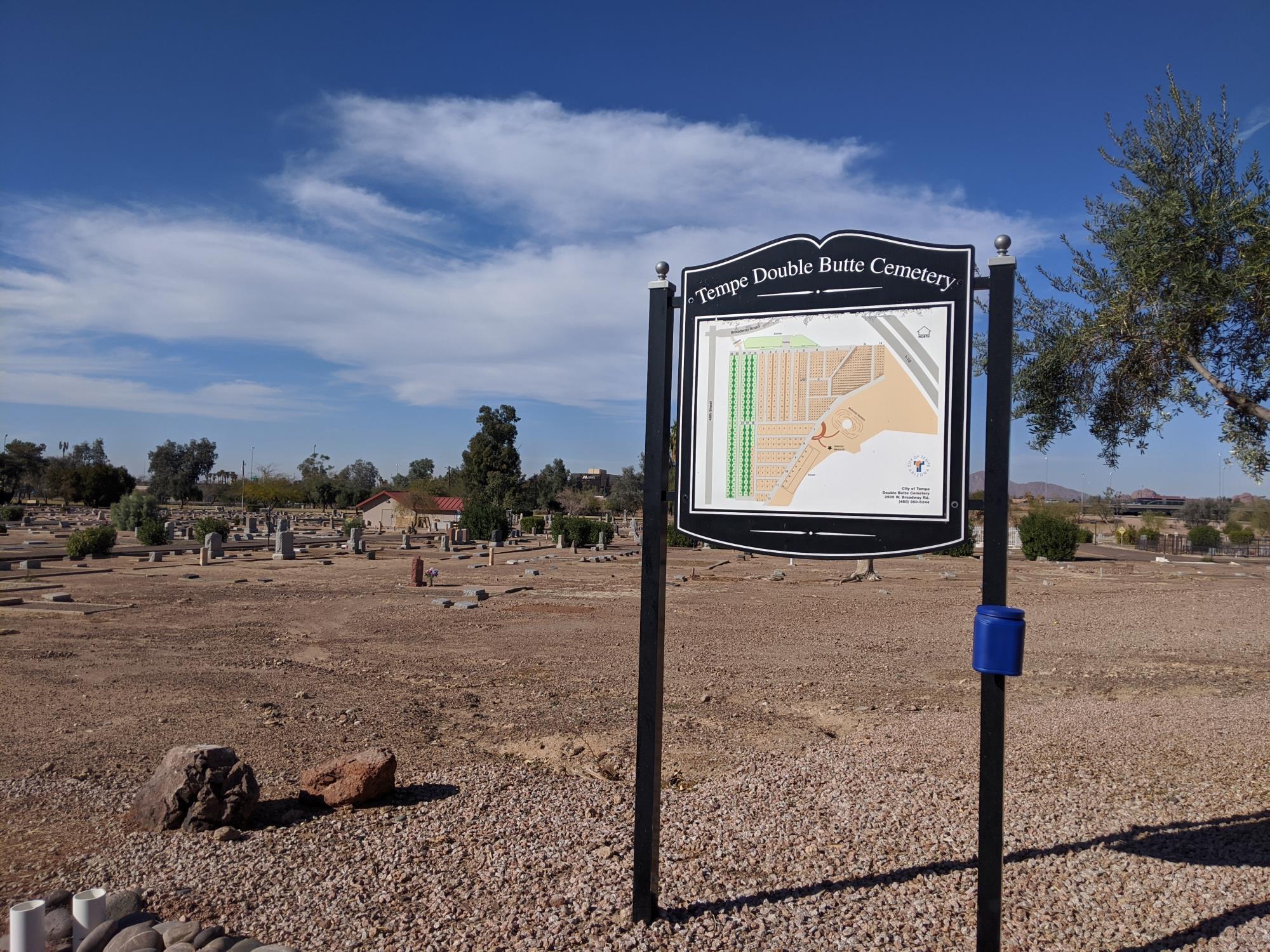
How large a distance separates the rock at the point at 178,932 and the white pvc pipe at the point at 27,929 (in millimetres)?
431

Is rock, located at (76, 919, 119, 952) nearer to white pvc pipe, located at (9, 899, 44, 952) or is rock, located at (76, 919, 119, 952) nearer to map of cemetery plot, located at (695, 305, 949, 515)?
white pvc pipe, located at (9, 899, 44, 952)

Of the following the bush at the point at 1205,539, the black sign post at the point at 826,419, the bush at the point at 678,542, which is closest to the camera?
the black sign post at the point at 826,419

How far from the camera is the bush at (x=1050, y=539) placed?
37.5m

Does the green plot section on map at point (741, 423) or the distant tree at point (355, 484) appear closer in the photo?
the green plot section on map at point (741, 423)

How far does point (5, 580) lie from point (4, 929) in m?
22.5

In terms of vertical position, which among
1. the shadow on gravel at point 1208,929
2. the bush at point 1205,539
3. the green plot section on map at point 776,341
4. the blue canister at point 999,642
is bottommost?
the shadow on gravel at point 1208,929

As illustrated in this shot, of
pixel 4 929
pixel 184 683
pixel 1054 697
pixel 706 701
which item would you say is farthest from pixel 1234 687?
pixel 184 683

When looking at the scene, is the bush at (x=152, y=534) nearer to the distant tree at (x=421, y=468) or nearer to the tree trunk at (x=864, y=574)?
the tree trunk at (x=864, y=574)

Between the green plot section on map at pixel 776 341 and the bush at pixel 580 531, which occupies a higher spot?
the green plot section on map at pixel 776 341

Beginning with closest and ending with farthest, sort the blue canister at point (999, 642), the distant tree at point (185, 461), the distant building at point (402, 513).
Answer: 1. the blue canister at point (999, 642)
2. the distant building at point (402, 513)
3. the distant tree at point (185, 461)

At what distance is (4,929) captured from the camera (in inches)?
156

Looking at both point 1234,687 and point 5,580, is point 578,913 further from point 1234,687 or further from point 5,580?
point 5,580

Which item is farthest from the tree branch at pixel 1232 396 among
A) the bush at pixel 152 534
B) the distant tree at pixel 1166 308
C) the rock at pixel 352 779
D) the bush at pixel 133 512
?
the bush at pixel 133 512

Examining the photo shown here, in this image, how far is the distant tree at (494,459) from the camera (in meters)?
67.9
